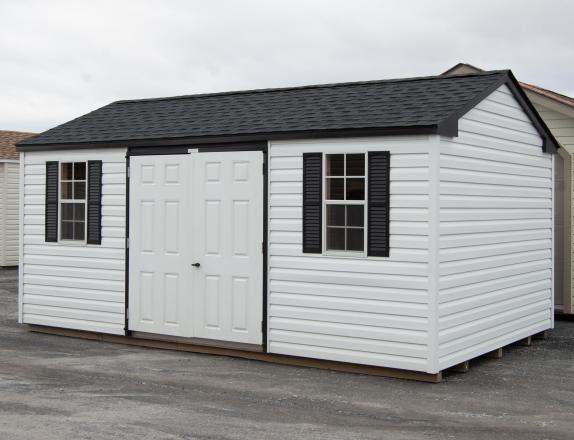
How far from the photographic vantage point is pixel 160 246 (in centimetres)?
1111

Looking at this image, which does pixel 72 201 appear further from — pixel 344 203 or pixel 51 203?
pixel 344 203

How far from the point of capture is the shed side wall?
938 centimetres

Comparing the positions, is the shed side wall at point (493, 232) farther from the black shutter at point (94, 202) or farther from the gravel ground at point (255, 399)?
the black shutter at point (94, 202)

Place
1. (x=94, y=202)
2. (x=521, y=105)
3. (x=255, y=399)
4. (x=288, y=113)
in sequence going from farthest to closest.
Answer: (x=94, y=202), (x=521, y=105), (x=288, y=113), (x=255, y=399)

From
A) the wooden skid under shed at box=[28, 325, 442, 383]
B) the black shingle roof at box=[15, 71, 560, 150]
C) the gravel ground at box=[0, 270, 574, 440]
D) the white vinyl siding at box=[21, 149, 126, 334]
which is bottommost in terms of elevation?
the gravel ground at box=[0, 270, 574, 440]

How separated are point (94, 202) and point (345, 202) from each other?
378 cm

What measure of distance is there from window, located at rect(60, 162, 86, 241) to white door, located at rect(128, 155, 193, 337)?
0.94 metres

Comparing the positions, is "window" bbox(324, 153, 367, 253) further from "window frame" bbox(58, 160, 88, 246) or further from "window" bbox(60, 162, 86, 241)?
"window" bbox(60, 162, 86, 241)

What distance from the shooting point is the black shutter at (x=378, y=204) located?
9312 mm

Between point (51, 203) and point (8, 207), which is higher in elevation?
point (8, 207)

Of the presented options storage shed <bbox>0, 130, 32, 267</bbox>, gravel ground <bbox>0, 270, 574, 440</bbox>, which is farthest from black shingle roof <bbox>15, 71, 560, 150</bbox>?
storage shed <bbox>0, 130, 32, 267</bbox>

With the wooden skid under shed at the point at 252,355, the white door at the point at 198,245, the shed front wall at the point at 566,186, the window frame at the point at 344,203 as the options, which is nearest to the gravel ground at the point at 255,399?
the wooden skid under shed at the point at 252,355

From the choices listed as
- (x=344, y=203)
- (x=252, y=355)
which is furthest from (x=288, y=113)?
(x=252, y=355)

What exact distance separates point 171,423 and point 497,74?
590cm
